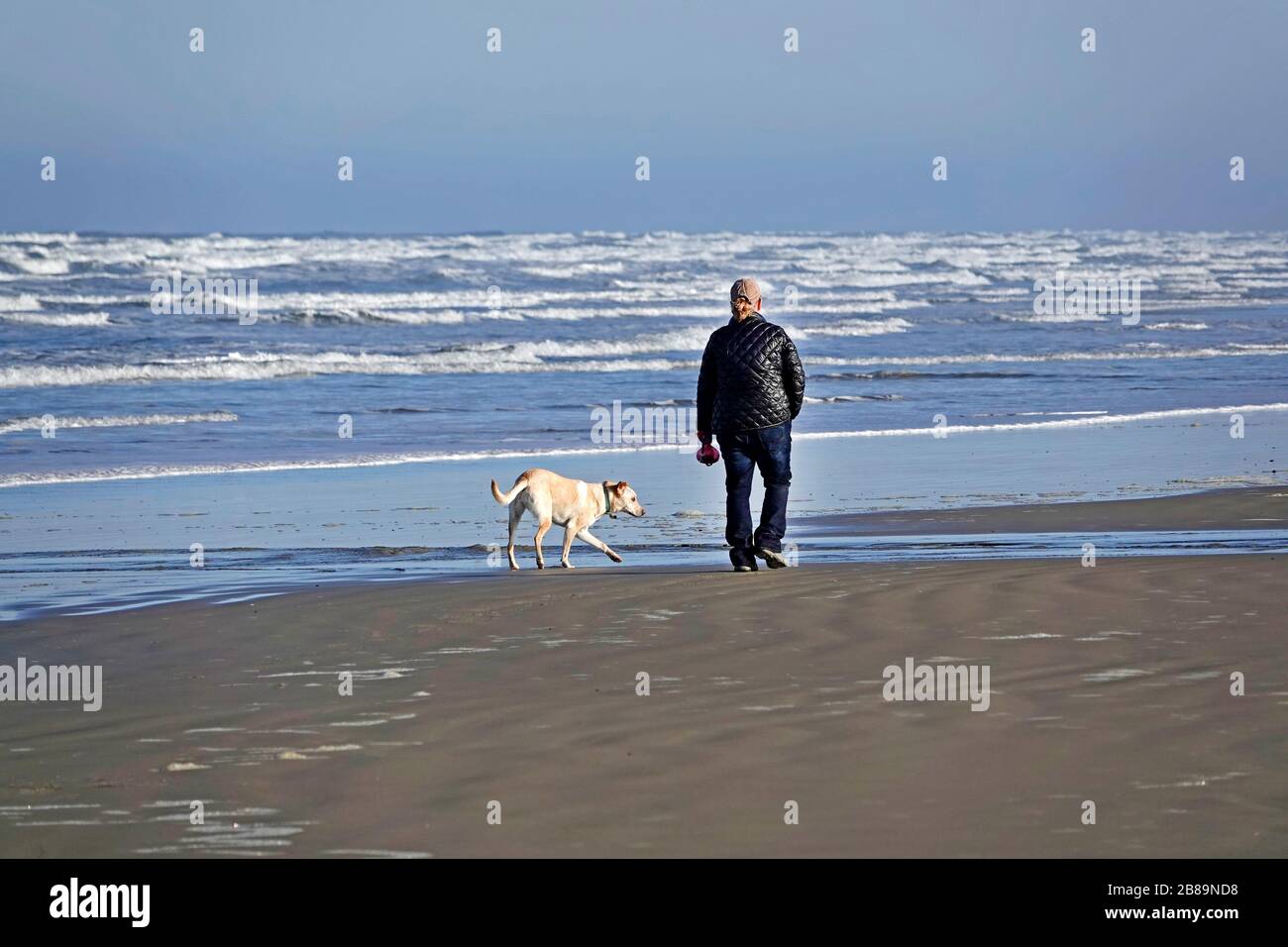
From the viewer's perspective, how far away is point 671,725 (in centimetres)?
489

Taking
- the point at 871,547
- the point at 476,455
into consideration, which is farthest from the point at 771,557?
the point at 476,455

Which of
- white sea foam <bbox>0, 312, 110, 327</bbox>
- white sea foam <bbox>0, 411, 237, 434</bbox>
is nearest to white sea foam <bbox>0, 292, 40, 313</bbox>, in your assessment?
white sea foam <bbox>0, 312, 110, 327</bbox>

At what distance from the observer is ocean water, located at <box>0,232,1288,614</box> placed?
10328 millimetres

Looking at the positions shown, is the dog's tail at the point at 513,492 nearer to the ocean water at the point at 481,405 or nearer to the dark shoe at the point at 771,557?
the ocean water at the point at 481,405

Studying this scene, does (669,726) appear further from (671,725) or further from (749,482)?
(749,482)

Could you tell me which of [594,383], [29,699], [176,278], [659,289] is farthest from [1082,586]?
[176,278]

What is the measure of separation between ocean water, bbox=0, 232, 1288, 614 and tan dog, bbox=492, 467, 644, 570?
1.65 ft

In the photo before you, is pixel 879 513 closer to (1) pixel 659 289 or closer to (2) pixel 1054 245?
(1) pixel 659 289

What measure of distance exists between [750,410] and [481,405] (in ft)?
36.5

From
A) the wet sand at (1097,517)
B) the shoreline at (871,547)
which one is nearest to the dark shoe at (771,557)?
the shoreline at (871,547)

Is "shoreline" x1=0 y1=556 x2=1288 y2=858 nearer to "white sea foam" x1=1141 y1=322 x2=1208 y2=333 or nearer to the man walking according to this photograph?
the man walking

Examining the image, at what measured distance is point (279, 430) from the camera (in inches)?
643

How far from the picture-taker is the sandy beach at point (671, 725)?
390 centimetres
